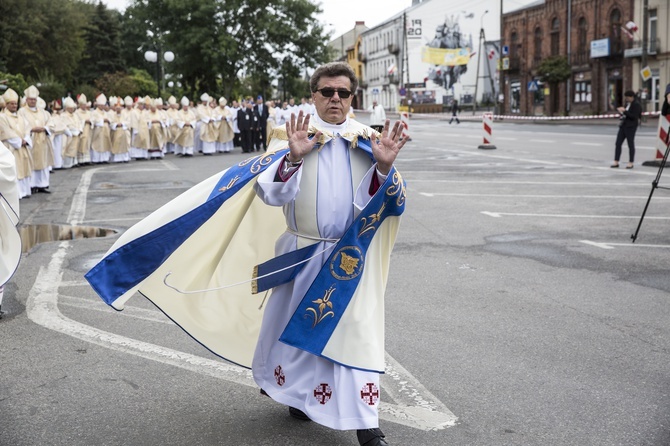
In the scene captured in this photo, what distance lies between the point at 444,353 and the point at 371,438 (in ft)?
6.05

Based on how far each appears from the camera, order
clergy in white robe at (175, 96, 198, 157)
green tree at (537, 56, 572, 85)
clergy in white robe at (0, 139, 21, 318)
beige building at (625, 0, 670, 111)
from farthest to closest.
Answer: green tree at (537, 56, 572, 85) < beige building at (625, 0, 670, 111) < clergy in white robe at (175, 96, 198, 157) < clergy in white robe at (0, 139, 21, 318)

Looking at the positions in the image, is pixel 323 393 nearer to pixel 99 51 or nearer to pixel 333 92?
pixel 333 92

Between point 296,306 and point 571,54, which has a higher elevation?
point 571,54

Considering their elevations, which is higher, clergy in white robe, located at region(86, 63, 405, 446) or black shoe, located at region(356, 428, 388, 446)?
clergy in white robe, located at region(86, 63, 405, 446)

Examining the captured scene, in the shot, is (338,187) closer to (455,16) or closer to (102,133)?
(102,133)

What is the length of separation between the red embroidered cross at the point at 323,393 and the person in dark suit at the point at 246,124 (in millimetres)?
27421

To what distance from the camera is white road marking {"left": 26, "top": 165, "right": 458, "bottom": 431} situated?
4707 millimetres

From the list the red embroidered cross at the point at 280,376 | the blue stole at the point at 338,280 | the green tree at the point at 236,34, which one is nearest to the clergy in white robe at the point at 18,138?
the red embroidered cross at the point at 280,376

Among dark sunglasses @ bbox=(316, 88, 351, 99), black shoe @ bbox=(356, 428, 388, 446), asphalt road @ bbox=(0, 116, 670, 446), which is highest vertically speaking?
dark sunglasses @ bbox=(316, 88, 351, 99)

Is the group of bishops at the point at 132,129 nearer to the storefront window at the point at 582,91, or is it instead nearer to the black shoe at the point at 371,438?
the black shoe at the point at 371,438

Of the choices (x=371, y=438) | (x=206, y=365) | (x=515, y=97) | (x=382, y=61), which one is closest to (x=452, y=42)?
(x=382, y=61)

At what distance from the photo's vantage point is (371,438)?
13.5 feet

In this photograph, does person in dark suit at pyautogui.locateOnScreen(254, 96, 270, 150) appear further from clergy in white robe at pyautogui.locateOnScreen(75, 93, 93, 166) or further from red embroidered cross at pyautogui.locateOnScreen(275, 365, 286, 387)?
red embroidered cross at pyautogui.locateOnScreen(275, 365, 286, 387)

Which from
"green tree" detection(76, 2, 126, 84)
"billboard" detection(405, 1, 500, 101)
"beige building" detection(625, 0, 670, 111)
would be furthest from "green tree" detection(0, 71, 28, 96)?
"billboard" detection(405, 1, 500, 101)
